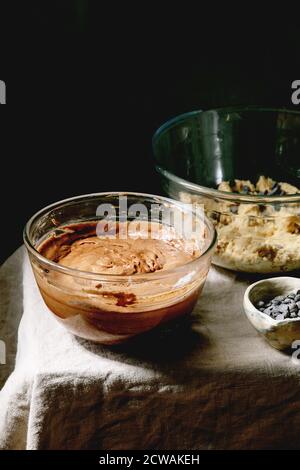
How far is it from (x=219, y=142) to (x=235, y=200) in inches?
15.0

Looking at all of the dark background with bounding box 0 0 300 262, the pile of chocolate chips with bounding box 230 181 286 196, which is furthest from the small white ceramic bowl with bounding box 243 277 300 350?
the dark background with bounding box 0 0 300 262

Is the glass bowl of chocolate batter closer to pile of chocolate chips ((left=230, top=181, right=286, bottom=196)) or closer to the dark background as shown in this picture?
pile of chocolate chips ((left=230, top=181, right=286, bottom=196))

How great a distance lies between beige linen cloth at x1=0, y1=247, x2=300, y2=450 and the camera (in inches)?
39.6

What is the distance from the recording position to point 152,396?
1016 millimetres

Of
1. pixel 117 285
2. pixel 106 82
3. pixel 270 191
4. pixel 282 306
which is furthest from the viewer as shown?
pixel 106 82

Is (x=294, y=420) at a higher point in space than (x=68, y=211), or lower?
lower

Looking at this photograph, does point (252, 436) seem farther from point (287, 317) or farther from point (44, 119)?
point (44, 119)

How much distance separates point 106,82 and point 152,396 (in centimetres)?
88

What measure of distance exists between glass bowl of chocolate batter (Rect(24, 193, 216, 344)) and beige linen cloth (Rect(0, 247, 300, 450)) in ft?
0.19

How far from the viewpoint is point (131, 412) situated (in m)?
1.02

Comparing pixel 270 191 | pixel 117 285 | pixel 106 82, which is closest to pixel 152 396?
pixel 117 285

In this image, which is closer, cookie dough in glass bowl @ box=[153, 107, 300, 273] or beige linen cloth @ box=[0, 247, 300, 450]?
beige linen cloth @ box=[0, 247, 300, 450]

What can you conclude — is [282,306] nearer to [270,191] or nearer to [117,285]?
[117,285]
